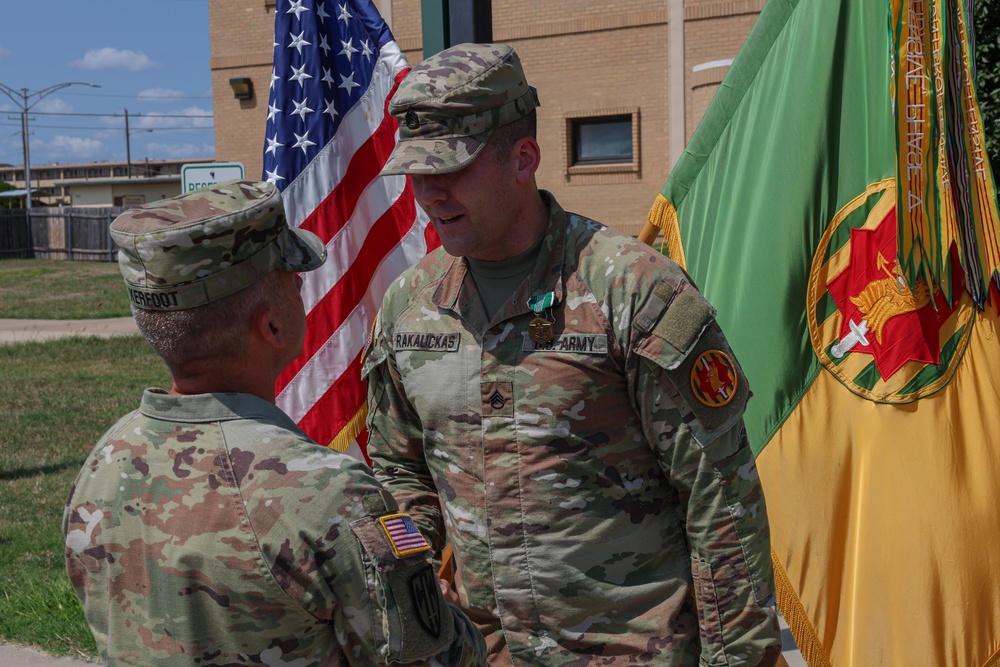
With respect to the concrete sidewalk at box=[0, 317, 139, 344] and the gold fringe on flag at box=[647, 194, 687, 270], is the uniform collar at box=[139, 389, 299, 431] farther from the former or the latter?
the concrete sidewalk at box=[0, 317, 139, 344]

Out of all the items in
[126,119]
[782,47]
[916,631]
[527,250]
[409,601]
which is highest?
[126,119]

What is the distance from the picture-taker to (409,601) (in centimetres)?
152

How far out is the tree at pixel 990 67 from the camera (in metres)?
7.20

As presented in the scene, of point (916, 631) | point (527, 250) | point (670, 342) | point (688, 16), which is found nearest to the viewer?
point (670, 342)

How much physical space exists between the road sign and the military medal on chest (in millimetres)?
3606

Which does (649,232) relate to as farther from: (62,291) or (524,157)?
(62,291)

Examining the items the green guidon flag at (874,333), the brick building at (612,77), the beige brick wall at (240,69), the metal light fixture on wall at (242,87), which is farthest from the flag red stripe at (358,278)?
the metal light fixture on wall at (242,87)

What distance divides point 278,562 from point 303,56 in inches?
121

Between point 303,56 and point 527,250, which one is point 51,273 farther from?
point 527,250

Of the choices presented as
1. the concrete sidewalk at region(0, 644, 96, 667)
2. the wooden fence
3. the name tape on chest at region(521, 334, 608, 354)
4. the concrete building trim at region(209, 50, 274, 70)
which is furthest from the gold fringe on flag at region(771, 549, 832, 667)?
the wooden fence

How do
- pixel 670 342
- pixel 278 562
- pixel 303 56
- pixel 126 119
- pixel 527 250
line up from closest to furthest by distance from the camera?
pixel 278 562, pixel 670 342, pixel 527 250, pixel 303 56, pixel 126 119

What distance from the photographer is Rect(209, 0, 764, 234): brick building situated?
1795 cm

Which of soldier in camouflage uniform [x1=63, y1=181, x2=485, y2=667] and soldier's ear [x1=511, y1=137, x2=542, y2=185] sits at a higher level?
soldier's ear [x1=511, y1=137, x2=542, y2=185]

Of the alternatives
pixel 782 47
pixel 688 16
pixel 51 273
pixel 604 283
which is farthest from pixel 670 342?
pixel 51 273
